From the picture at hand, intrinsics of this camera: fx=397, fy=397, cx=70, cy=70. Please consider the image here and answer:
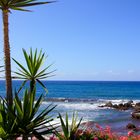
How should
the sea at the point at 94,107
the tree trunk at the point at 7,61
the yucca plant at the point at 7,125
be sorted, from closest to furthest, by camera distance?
1. the yucca plant at the point at 7,125
2. the tree trunk at the point at 7,61
3. the sea at the point at 94,107

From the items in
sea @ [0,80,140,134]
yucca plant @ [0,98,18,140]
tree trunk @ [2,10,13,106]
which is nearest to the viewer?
yucca plant @ [0,98,18,140]

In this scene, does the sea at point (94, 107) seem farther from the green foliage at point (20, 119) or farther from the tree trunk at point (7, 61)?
the green foliage at point (20, 119)

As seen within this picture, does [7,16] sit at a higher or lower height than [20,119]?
higher

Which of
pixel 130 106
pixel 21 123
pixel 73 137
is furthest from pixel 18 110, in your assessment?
pixel 130 106

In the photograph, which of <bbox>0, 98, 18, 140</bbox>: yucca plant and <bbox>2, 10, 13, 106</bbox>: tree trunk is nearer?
<bbox>0, 98, 18, 140</bbox>: yucca plant

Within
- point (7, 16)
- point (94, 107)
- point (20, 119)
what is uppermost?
point (7, 16)

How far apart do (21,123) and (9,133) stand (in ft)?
1.06

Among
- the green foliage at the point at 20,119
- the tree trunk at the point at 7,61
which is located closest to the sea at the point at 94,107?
the tree trunk at the point at 7,61

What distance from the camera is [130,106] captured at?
52.4m

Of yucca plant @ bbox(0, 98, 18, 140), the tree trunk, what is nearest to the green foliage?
yucca plant @ bbox(0, 98, 18, 140)

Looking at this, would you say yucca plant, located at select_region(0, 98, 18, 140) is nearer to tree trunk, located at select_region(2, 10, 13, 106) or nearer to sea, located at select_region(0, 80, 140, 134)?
tree trunk, located at select_region(2, 10, 13, 106)

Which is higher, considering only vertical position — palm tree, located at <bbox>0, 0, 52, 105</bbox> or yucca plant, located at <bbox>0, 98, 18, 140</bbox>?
palm tree, located at <bbox>0, 0, 52, 105</bbox>

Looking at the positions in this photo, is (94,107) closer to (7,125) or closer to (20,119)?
(20,119)

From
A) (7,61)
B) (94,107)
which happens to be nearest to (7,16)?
(7,61)
